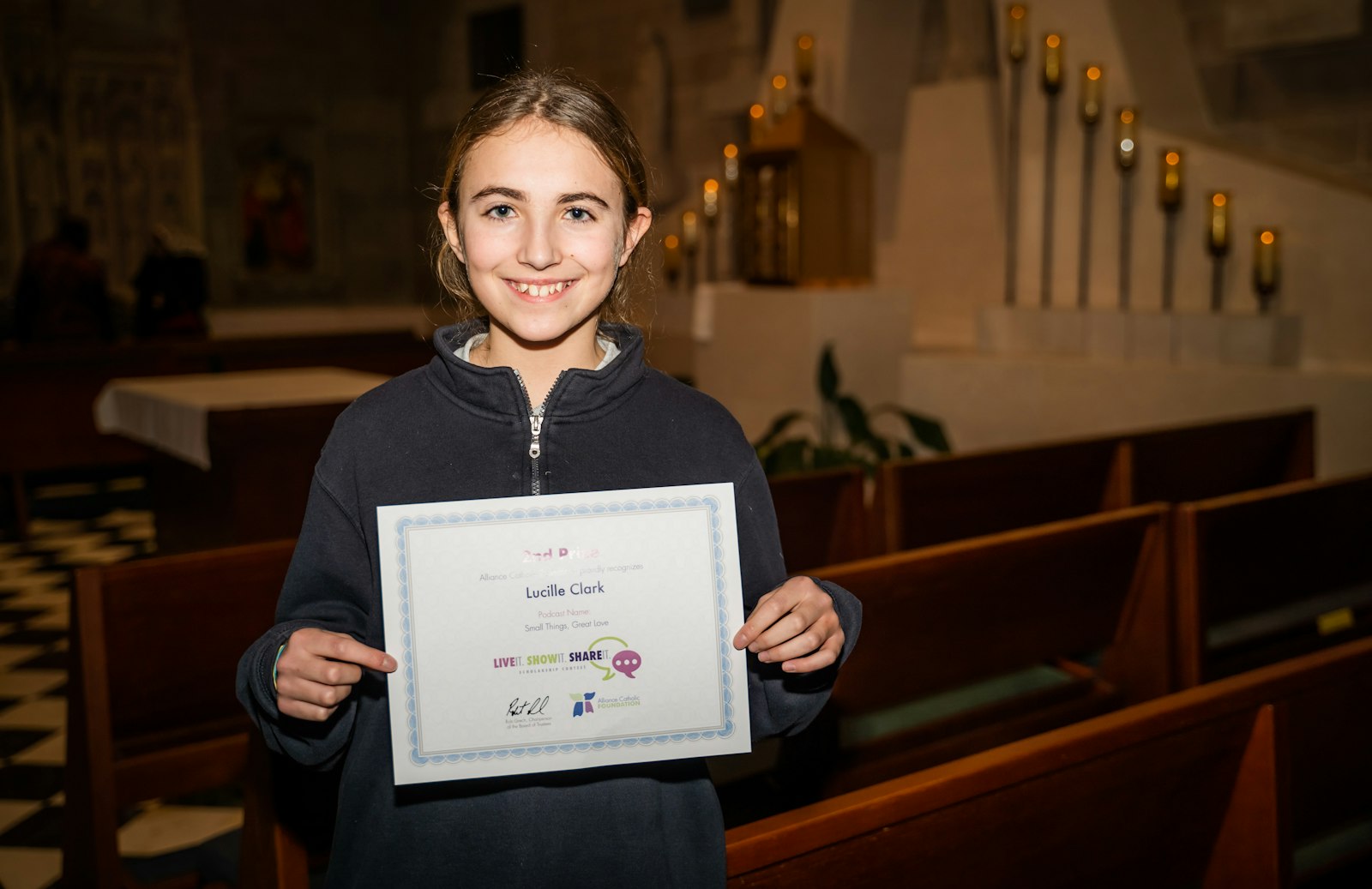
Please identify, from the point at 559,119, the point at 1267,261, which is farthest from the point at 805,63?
the point at 559,119

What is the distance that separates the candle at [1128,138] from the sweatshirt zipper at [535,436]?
4.63 meters

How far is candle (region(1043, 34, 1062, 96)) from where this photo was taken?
5406 millimetres

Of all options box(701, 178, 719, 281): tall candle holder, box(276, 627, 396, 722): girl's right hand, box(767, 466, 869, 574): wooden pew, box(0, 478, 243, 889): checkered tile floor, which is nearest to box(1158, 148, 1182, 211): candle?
box(701, 178, 719, 281): tall candle holder

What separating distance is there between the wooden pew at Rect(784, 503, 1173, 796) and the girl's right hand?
1020mm

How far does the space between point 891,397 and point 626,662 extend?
15.2 feet

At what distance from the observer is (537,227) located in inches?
46.6

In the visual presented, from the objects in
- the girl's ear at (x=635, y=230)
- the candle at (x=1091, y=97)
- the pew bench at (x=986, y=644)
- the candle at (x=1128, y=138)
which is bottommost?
the pew bench at (x=986, y=644)

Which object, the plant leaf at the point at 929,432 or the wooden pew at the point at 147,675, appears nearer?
the wooden pew at the point at 147,675

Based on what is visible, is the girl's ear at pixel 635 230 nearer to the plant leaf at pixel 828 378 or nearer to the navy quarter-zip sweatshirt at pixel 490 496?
the navy quarter-zip sweatshirt at pixel 490 496

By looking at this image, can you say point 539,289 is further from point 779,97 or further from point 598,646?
point 779,97

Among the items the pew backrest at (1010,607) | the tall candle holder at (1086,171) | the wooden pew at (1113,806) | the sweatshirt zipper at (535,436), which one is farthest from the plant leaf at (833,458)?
the sweatshirt zipper at (535,436)

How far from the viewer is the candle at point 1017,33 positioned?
5574 millimetres

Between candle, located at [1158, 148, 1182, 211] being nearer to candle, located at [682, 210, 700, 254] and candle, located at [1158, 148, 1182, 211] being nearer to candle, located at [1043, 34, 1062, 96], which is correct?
candle, located at [1043, 34, 1062, 96]

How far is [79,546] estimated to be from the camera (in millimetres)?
6250
